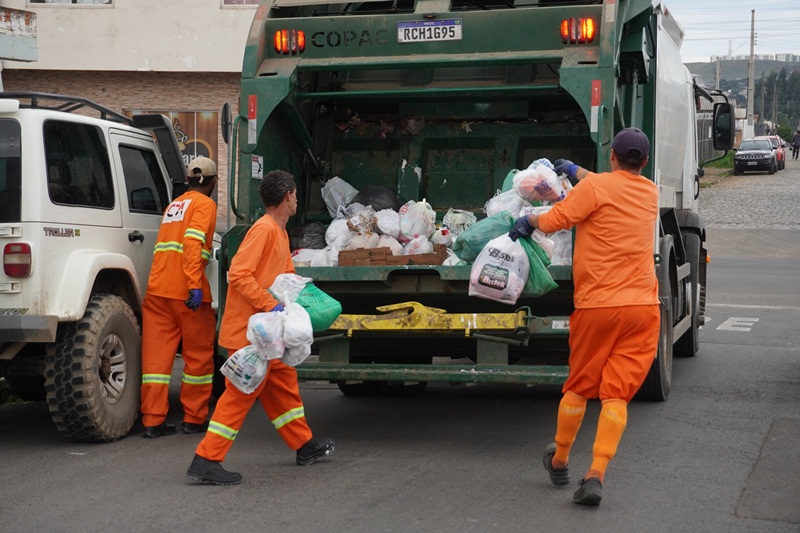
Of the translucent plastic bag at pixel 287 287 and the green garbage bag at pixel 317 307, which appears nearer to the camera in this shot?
the translucent plastic bag at pixel 287 287

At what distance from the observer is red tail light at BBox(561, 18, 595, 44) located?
6973 mm

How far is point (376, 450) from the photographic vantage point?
6.78m

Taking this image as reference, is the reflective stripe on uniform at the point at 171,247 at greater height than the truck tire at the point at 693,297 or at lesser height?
greater

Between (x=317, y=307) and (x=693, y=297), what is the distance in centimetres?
534

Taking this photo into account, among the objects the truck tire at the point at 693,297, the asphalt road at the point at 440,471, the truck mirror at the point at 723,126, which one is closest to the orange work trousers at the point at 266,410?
the asphalt road at the point at 440,471

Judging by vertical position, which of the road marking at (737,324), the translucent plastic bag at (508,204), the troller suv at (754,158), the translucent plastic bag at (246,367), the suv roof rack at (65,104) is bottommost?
the road marking at (737,324)

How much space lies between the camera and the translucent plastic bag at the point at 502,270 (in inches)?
247

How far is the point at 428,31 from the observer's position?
728 cm

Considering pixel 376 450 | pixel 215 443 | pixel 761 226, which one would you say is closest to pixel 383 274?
pixel 376 450

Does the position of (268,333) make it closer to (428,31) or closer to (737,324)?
(428,31)

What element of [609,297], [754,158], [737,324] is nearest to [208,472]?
[609,297]

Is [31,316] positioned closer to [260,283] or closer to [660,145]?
[260,283]

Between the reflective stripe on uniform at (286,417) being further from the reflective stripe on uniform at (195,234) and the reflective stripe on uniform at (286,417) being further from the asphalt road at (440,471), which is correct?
the reflective stripe on uniform at (195,234)

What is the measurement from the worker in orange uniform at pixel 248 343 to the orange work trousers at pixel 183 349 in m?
1.23
